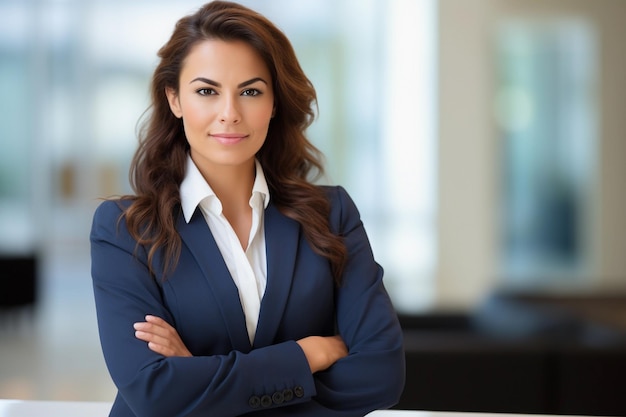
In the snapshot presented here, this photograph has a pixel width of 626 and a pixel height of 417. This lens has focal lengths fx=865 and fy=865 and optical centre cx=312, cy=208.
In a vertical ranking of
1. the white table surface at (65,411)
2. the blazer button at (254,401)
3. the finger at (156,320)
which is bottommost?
the white table surface at (65,411)

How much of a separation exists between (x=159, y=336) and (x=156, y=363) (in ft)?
0.20

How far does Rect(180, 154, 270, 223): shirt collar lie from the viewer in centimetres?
183

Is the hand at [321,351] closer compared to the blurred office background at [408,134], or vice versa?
the hand at [321,351]

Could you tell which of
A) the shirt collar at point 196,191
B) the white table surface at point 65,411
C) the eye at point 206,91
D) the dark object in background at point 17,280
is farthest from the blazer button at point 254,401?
the dark object in background at point 17,280

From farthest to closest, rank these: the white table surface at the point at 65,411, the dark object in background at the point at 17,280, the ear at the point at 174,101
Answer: the dark object in background at the point at 17,280, the white table surface at the point at 65,411, the ear at the point at 174,101

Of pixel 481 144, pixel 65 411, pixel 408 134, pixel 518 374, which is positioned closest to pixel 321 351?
pixel 65 411

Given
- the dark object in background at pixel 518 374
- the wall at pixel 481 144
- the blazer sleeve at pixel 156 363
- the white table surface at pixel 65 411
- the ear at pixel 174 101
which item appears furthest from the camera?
the wall at pixel 481 144

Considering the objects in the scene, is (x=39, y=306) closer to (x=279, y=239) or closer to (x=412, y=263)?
(x=412, y=263)

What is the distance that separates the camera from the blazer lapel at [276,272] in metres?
1.78

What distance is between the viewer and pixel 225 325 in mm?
1751

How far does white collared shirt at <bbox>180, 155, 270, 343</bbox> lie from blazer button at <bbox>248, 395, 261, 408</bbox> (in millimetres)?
153

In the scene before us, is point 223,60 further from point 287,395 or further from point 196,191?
point 287,395

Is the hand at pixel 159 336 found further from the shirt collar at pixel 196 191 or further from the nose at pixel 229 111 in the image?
the nose at pixel 229 111

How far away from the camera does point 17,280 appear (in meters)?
9.70
